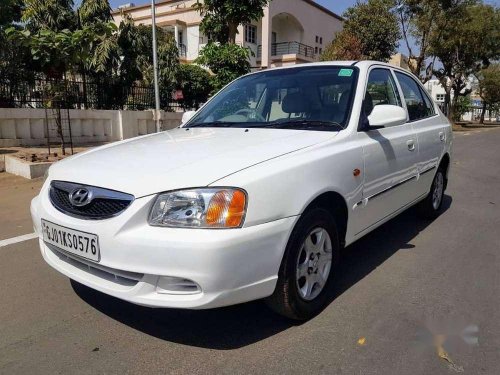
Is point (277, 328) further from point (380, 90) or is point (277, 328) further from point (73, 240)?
point (380, 90)

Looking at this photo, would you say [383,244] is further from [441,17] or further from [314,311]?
[441,17]

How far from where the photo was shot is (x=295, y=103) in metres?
3.77

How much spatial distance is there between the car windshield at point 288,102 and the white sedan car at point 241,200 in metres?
0.01

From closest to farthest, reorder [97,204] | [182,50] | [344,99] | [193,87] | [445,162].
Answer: [97,204] < [344,99] < [445,162] < [193,87] < [182,50]

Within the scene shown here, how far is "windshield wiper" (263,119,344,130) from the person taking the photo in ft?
11.1

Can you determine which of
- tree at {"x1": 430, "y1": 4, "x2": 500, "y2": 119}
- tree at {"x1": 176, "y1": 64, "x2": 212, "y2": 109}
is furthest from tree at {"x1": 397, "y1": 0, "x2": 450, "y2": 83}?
tree at {"x1": 176, "y1": 64, "x2": 212, "y2": 109}

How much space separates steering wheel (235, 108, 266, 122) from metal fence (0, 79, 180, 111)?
6728 mm

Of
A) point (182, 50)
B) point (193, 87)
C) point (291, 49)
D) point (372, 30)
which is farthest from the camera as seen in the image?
point (291, 49)

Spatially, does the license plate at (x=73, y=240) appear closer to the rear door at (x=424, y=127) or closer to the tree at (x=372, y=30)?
the rear door at (x=424, y=127)

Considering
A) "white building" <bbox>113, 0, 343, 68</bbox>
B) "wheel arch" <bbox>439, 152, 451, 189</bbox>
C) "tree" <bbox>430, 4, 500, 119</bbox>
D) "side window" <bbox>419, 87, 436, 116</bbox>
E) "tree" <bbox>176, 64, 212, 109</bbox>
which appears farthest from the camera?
"white building" <bbox>113, 0, 343, 68</bbox>

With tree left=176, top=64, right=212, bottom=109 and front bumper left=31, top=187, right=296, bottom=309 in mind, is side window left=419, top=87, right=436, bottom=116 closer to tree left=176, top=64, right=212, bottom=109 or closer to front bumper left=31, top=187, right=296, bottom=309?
front bumper left=31, top=187, right=296, bottom=309

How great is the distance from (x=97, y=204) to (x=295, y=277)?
124cm

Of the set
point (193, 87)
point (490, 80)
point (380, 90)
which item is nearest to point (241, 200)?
point (380, 90)

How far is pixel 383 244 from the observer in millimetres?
4543
